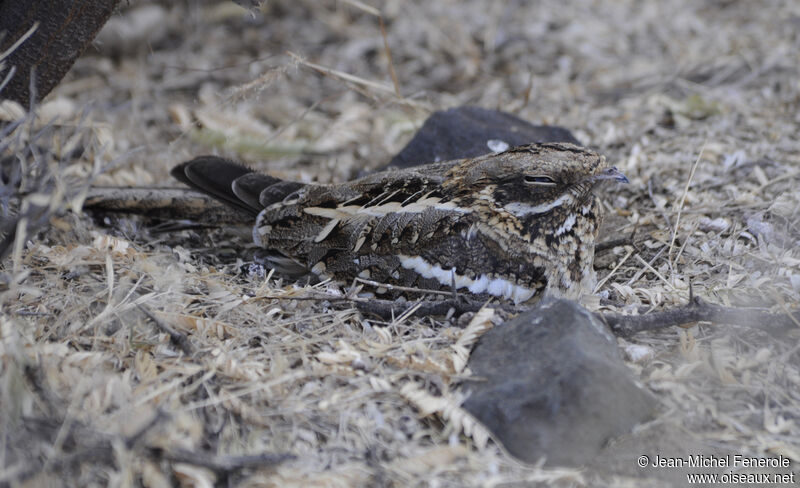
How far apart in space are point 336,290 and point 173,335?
69 cm

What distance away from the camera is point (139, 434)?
66.2 inches

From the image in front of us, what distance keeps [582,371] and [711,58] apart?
3.90m

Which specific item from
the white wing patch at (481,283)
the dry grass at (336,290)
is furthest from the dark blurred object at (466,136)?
the white wing patch at (481,283)

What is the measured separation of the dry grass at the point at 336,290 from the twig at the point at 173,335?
0.02 metres

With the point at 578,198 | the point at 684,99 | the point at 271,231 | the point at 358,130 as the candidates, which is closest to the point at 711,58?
the point at 684,99

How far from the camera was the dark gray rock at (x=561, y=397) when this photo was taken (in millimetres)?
1942

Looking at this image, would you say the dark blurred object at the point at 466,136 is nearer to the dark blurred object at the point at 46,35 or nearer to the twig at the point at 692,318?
the twig at the point at 692,318

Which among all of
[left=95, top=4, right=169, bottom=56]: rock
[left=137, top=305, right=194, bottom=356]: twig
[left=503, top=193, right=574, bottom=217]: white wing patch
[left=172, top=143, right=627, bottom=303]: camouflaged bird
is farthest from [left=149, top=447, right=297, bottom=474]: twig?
[left=95, top=4, right=169, bottom=56]: rock

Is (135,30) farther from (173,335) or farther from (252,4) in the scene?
(173,335)

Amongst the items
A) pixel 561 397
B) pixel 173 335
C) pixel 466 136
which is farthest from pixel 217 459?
pixel 466 136

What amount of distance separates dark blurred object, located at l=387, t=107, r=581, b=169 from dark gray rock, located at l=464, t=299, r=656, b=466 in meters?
1.66

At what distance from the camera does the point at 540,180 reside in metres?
2.62

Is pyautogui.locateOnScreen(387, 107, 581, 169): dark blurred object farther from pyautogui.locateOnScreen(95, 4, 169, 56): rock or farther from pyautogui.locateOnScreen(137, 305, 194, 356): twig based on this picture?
pyautogui.locateOnScreen(95, 4, 169, 56): rock

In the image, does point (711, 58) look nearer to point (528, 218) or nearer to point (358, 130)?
point (358, 130)
